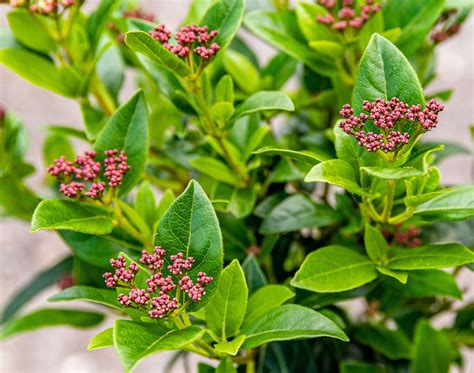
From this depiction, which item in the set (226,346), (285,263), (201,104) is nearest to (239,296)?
(226,346)

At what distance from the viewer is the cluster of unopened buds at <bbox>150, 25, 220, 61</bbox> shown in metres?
0.54

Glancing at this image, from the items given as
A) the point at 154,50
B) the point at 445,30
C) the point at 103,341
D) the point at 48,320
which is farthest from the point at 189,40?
the point at 48,320

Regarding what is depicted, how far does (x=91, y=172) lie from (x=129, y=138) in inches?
2.2

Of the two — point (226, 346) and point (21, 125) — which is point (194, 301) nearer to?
point (226, 346)

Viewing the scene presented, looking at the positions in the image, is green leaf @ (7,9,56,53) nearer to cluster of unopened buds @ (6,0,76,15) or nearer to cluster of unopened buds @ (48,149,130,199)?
cluster of unopened buds @ (6,0,76,15)

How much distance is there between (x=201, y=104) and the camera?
60 centimetres

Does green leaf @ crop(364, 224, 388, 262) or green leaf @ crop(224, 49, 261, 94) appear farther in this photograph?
green leaf @ crop(224, 49, 261, 94)

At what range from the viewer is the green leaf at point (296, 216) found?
64cm

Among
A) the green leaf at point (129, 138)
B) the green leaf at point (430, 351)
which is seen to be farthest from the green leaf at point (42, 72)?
the green leaf at point (430, 351)

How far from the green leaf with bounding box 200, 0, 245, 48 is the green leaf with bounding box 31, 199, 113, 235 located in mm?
181

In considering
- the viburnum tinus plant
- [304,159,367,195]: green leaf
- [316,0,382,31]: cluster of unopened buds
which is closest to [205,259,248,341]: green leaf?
the viburnum tinus plant

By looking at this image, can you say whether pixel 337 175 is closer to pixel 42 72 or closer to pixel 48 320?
pixel 42 72

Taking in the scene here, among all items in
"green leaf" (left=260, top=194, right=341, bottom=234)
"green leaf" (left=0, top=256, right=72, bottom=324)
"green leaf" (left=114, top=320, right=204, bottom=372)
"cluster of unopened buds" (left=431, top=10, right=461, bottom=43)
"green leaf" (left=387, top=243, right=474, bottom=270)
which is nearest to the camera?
"green leaf" (left=114, top=320, right=204, bottom=372)

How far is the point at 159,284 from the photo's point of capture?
0.48 metres
